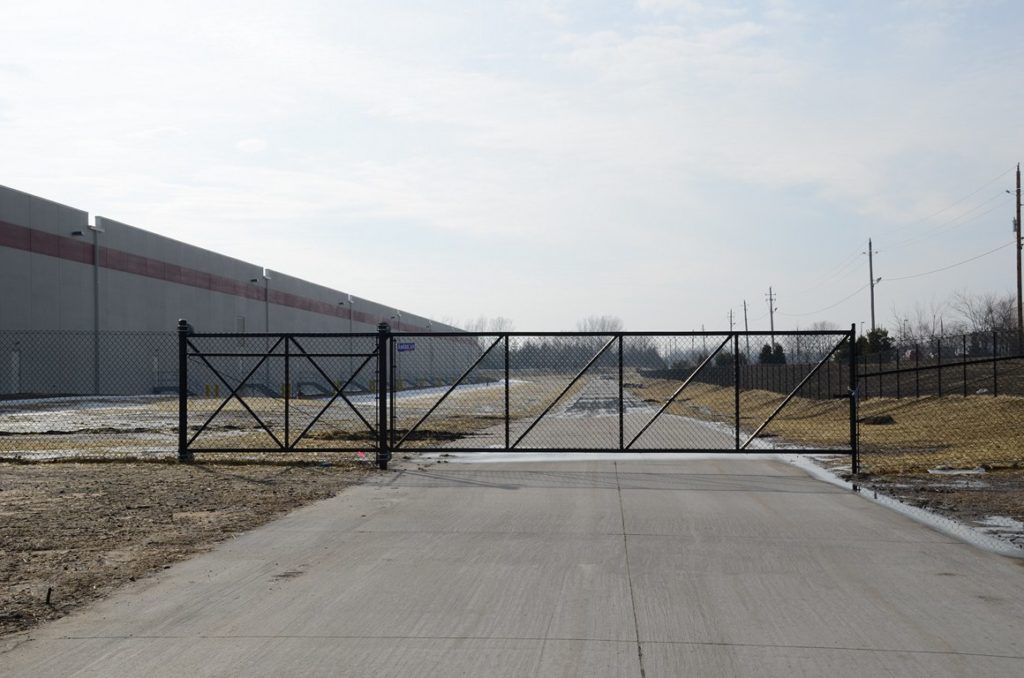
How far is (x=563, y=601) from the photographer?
662 cm

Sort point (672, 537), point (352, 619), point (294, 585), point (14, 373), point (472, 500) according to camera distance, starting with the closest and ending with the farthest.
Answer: point (352, 619)
point (294, 585)
point (672, 537)
point (472, 500)
point (14, 373)

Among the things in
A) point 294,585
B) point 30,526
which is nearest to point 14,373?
point 30,526

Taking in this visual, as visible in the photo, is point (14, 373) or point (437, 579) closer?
point (437, 579)

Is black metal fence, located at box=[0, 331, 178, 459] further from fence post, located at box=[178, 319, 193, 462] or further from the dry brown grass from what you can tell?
the dry brown grass

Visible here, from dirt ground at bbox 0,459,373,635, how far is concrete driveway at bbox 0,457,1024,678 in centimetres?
41

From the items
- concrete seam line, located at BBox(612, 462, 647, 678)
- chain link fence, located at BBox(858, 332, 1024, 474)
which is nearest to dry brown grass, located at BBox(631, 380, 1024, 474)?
chain link fence, located at BBox(858, 332, 1024, 474)

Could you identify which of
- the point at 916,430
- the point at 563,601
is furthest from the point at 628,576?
the point at 916,430

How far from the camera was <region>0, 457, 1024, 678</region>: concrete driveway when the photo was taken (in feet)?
17.4

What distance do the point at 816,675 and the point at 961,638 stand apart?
134cm

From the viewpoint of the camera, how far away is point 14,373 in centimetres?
3722

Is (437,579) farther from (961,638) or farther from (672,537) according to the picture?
(961,638)

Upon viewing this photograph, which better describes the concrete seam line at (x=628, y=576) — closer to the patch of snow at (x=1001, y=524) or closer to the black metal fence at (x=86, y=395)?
the patch of snow at (x=1001, y=524)

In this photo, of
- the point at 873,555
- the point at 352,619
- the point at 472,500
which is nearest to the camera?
the point at 352,619

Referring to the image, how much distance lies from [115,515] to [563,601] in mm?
6036
